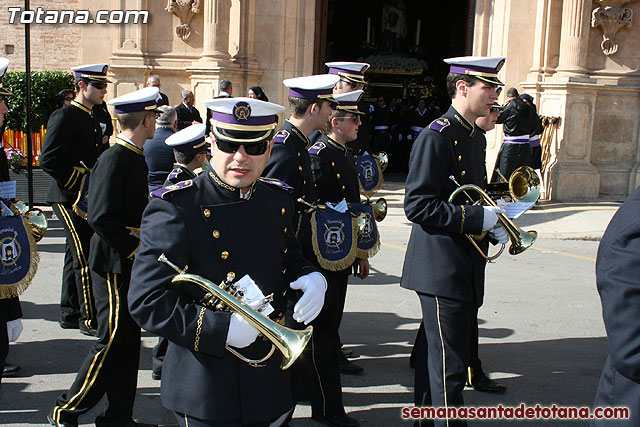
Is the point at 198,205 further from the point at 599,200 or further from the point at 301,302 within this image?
the point at 599,200

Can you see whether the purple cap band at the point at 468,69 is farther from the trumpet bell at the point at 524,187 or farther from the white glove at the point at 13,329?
the white glove at the point at 13,329

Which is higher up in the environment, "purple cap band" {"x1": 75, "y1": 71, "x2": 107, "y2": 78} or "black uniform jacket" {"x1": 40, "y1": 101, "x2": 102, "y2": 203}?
"purple cap band" {"x1": 75, "y1": 71, "x2": 107, "y2": 78}

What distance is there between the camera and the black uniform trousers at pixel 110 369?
14.6 ft

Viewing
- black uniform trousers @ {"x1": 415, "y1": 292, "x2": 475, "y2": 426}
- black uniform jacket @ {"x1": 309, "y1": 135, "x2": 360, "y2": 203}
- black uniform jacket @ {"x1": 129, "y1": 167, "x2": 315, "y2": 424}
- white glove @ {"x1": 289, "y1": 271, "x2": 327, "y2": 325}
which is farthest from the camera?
black uniform jacket @ {"x1": 309, "y1": 135, "x2": 360, "y2": 203}

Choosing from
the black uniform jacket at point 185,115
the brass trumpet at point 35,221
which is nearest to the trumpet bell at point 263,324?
the brass trumpet at point 35,221

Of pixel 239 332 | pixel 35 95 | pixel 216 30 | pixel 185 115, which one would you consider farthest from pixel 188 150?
pixel 35 95

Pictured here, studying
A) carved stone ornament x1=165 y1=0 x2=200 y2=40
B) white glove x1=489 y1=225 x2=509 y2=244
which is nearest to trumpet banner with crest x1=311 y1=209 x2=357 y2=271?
white glove x1=489 y1=225 x2=509 y2=244

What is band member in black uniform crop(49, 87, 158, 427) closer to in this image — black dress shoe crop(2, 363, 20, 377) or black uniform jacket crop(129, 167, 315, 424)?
black dress shoe crop(2, 363, 20, 377)

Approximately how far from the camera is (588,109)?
13.9 meters

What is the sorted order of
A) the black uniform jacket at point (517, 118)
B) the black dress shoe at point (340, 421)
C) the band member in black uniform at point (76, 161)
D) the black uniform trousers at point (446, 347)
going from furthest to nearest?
the black uniform jacket at point (517, 118) → the band member in black uniform at point (76, 161) → the black dress shoe at point (340, 421) → the black uniform trousers at point (446, 347)

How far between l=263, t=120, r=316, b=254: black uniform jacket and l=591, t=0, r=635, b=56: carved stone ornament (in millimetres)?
10651

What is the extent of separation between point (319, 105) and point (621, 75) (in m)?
10.9

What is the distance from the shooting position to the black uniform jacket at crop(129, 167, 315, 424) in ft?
9.57

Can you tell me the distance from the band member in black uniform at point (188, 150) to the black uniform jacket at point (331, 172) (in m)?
0.80
